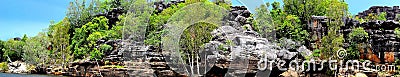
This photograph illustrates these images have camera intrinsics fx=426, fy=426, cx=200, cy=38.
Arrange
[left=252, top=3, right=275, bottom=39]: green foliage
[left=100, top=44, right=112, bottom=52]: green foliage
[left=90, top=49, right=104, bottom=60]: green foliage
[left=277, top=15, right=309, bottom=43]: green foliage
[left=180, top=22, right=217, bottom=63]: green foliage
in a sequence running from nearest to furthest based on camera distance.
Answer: [left=180, top=22, right=217, bottom=63]: green foliage, [left=252, top=3, right=275, bottom=39]: green foliage, [left=277, top=15, right=309, bottom=43]: green foliage, [left=100, top=44, right=112, bottom=52]: green foliage, [left=90, top=49, right=104, bottom=60]: green foliage

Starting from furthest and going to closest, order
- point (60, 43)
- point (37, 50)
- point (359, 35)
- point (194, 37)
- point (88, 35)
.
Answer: point (88, 35) → point (37, 50) → point (60, 43) → point (194, 37) → point (359, 35)

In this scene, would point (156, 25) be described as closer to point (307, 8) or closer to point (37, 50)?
point (307, 8)

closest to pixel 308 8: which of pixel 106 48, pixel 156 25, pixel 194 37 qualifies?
pixel 194 37

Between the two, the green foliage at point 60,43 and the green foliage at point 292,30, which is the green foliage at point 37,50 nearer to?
the green foliage at point 60,43

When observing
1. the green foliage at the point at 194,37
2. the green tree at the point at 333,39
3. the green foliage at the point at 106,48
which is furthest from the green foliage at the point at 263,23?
the green foliage at the point at 106,48

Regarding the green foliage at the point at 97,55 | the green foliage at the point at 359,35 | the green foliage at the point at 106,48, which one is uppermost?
the green foliage at the point at 359,35

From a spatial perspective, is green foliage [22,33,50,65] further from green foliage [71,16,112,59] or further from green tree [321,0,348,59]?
green tree [321,0,348,59]

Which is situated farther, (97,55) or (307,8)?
(97,55)

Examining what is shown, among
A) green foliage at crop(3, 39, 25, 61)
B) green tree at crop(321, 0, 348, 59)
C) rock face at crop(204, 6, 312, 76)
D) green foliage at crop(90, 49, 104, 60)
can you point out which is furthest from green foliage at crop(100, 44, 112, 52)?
green foliage at crop(3, 39, 25, 61)

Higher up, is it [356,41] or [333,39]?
[333,39]

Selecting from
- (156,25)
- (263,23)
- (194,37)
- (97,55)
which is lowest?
(97,55)

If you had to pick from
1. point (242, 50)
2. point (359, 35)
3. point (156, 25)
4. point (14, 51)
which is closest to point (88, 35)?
point (156, 25)

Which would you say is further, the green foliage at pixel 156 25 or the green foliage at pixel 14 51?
the green foliage at pixel 14 51

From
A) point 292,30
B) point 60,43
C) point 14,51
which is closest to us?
point 292,30
